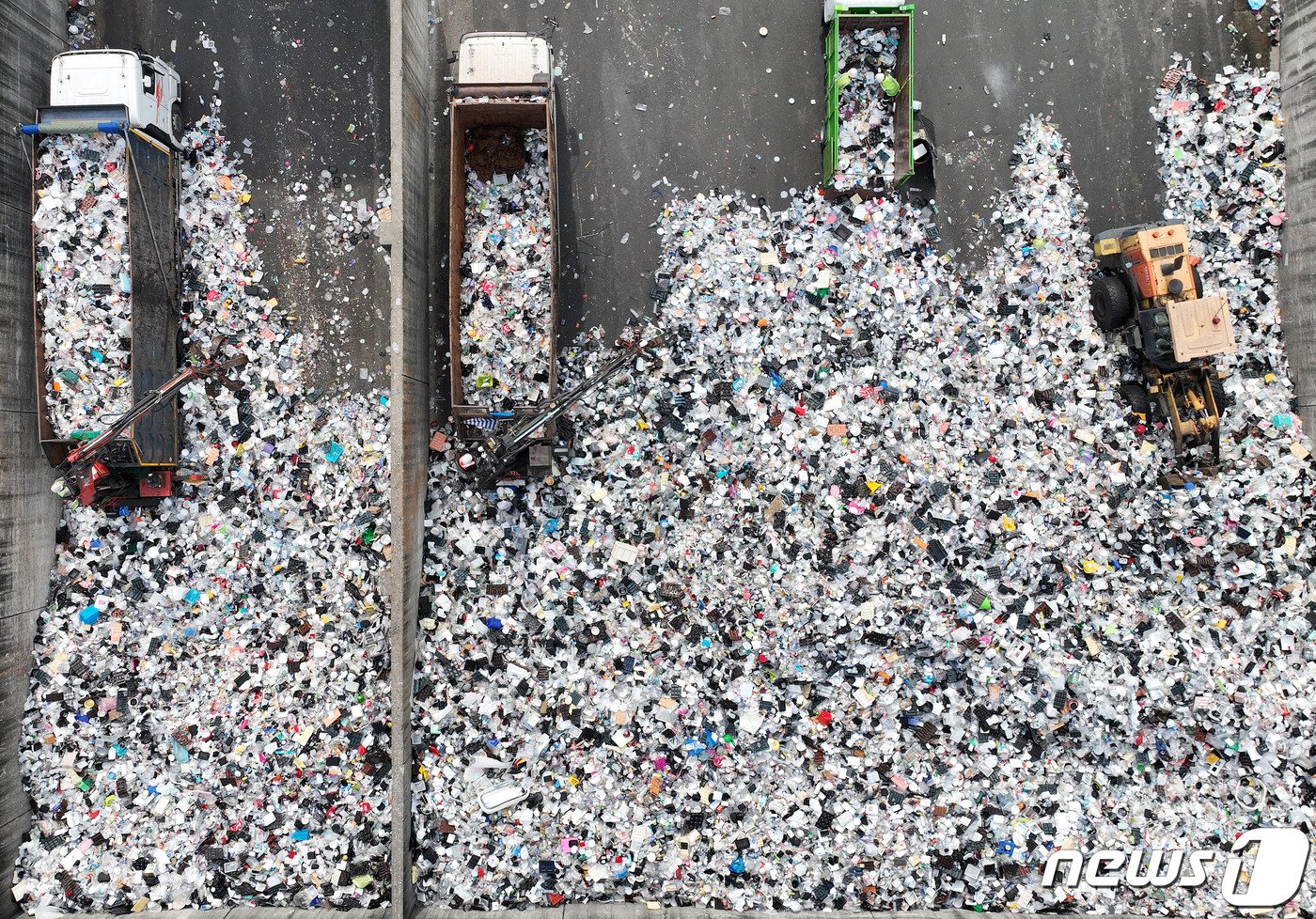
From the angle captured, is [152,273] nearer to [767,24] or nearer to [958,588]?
[767,24]

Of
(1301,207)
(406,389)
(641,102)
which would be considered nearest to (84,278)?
(406,389)

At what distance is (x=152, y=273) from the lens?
576 centimetres

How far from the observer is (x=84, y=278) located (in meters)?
5.60

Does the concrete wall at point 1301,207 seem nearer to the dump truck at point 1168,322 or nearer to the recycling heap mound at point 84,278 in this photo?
the dump truck at point 1168,322

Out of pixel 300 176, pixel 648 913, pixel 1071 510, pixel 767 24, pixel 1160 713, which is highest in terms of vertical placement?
pixel 767 24

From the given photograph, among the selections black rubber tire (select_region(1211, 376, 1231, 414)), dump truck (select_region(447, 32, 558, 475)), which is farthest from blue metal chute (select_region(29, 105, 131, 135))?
black rubber tire (select_region(1211, 376, 1231, 414))

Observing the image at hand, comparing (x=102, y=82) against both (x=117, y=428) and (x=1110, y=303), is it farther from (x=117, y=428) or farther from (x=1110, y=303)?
(x=1110, y=303)

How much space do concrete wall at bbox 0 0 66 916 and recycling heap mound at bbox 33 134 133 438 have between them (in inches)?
13.9

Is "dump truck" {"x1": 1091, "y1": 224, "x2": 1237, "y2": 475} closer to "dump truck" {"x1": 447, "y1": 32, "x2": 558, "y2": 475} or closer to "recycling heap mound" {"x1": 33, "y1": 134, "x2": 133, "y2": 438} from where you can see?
"dump truck" {"x1": 447, "y1": 32, "x2": 558, "y2": 475}

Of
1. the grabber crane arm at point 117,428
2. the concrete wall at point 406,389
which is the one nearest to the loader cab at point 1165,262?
the concrete wall at point 406,389

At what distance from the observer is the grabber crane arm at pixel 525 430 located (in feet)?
18.0

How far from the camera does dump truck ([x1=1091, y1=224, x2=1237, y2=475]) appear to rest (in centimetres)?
545

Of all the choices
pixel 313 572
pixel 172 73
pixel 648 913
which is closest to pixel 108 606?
pixel 313 572

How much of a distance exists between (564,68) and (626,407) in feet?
10.4
